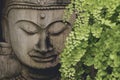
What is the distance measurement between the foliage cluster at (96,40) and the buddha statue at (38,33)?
28cm

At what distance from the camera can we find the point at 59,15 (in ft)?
9.80

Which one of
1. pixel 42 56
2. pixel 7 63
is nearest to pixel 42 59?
pixel 42 56

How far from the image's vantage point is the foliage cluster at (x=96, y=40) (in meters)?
2.52

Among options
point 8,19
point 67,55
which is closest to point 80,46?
point 67,55

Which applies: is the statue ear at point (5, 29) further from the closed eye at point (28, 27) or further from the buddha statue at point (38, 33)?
the closed eye at point (28, 27)

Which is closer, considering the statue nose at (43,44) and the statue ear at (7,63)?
the statue nose at (43,44)

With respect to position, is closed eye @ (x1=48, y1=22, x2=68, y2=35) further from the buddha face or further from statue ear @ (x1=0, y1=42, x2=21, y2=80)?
statue ear @ (x1=0, y1=42, x2=21, y2=80)

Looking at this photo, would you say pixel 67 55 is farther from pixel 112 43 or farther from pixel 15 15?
pixel 15 15

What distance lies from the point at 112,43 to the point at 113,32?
0.06 m

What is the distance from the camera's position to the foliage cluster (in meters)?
2.52

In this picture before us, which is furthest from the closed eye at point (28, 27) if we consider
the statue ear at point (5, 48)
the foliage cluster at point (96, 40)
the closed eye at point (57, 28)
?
the foliage cluster at point (96, 40)

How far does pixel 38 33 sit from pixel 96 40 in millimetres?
482

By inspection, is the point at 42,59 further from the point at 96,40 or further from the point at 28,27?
the point at 96,40

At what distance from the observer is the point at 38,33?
2961 mm
